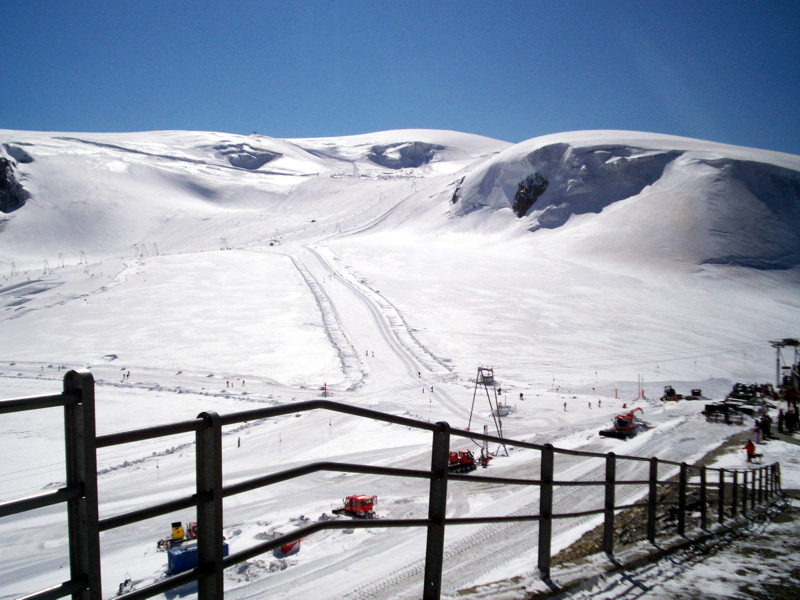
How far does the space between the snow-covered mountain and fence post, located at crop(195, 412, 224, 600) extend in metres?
2.54

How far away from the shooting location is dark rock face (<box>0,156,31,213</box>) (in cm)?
9556

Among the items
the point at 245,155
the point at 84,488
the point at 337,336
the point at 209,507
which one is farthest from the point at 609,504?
the point at 245,155

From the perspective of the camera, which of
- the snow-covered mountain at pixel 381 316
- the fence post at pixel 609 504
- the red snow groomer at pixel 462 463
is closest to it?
the fence post at pixel 609 504

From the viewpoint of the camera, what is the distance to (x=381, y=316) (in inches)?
1610

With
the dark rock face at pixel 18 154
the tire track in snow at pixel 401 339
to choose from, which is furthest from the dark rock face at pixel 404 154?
the tire track in snow at pixel 401 339

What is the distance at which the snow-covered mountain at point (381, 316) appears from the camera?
1218 centimetres

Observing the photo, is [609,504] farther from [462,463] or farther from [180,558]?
[462,463]

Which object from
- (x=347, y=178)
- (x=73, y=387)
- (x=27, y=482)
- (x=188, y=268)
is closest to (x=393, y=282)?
(x=188, y=268)

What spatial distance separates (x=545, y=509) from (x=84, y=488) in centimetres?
326

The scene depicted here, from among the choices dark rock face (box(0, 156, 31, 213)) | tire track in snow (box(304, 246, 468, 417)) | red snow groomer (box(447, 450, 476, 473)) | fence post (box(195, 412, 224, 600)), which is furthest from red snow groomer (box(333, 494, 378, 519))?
dark rock face (box(0, 156, 31, 213))

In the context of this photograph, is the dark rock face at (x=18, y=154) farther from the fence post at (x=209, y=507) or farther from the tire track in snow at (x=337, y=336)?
the fence post at (x=209, y=507)

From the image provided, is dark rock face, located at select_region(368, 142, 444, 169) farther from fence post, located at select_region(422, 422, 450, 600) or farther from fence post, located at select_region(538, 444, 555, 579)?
fence post, located at select_region(422, 422, 450, 600)

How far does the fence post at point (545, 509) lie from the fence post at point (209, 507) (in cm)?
253

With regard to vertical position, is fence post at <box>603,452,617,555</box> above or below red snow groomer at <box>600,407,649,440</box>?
above
